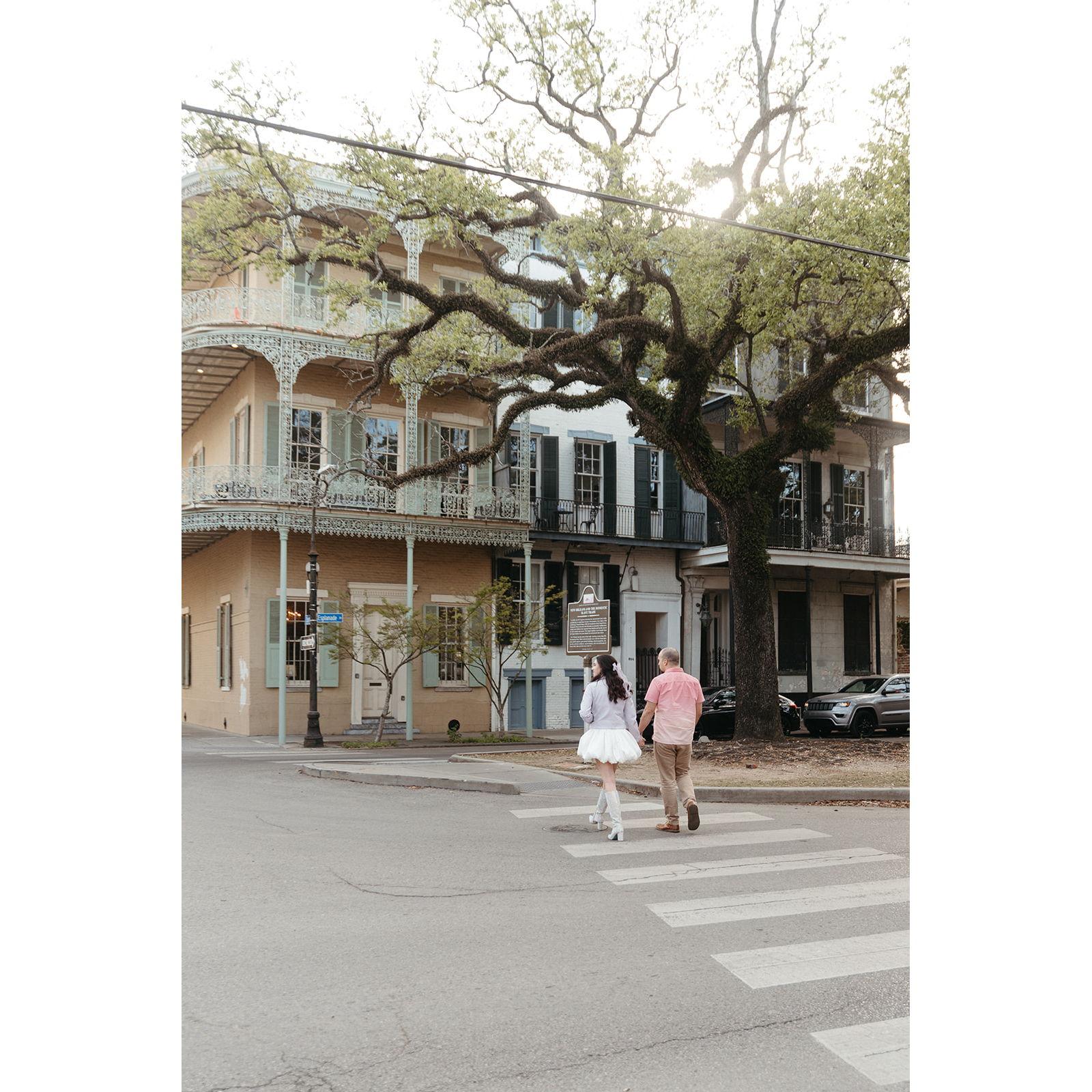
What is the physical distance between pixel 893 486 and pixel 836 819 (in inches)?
950

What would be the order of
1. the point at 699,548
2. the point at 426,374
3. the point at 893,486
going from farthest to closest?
the point at 893,486
the point at 699,548
the point at 426,374

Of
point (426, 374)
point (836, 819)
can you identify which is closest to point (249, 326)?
point (426, 374)

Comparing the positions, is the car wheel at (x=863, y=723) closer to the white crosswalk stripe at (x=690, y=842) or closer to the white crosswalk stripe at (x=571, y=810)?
the white crosswalk stripe at (x=571, y=810)

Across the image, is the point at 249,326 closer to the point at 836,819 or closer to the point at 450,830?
the point at 450,830

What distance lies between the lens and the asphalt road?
13.5 feet

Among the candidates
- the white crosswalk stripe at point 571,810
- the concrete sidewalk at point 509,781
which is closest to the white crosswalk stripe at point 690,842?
the white crosswalk stripe at point 571,810

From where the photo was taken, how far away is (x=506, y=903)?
688 cm

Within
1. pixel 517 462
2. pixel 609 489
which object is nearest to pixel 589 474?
pixel 609 489

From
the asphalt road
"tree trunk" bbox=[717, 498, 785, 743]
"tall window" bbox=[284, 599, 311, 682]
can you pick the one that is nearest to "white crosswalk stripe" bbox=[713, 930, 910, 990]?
the asphalt road

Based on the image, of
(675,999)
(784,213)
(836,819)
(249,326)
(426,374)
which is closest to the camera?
(675,999)

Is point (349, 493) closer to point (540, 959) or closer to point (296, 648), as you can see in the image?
point (296, 648)

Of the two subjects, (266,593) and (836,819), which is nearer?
(836,819)

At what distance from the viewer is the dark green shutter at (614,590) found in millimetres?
27547
